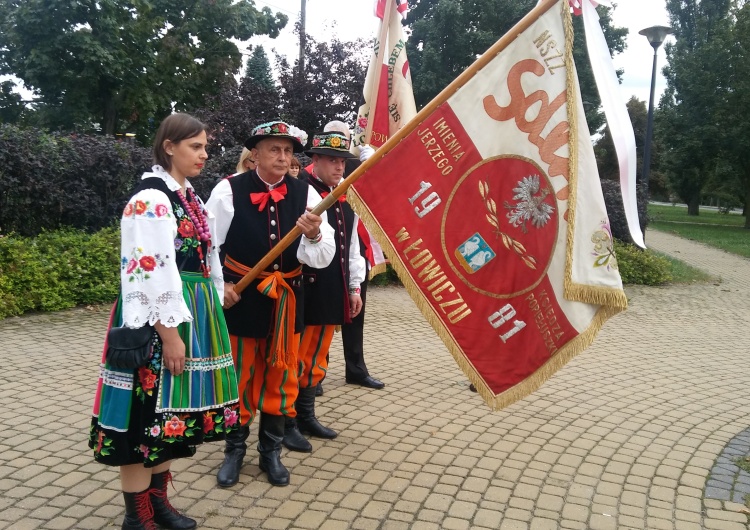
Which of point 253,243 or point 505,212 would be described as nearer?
point 505,212

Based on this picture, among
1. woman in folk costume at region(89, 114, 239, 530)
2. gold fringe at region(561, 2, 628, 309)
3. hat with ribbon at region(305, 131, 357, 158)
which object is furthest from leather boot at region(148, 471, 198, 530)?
hat with ribbon at region(305, 131, 357, 158)

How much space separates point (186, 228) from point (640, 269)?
12.0 metres

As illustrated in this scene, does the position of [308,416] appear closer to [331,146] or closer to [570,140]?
[331,146]

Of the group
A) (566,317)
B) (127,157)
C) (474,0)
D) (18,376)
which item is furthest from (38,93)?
(566,317)

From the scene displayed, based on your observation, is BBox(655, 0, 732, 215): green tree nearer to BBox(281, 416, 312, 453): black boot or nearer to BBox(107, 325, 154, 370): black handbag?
BBox(281, 416, 312, 453): black boot

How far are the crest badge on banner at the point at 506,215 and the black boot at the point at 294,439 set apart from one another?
4.62ft

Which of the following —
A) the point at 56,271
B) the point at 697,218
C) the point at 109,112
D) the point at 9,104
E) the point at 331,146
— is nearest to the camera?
the point at 331,146

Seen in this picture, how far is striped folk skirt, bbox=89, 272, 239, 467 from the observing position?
9.52ft

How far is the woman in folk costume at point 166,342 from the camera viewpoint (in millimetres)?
2809

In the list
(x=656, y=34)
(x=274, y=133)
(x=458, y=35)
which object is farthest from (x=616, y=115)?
(x=458, y=35)

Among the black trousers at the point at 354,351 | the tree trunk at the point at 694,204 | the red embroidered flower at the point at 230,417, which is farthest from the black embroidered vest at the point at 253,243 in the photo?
the tree trunk at the point at 694,204

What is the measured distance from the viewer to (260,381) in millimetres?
3947

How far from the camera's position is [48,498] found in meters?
→ 3.55

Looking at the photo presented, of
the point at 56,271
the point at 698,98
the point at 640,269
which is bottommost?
the point at 640,269
